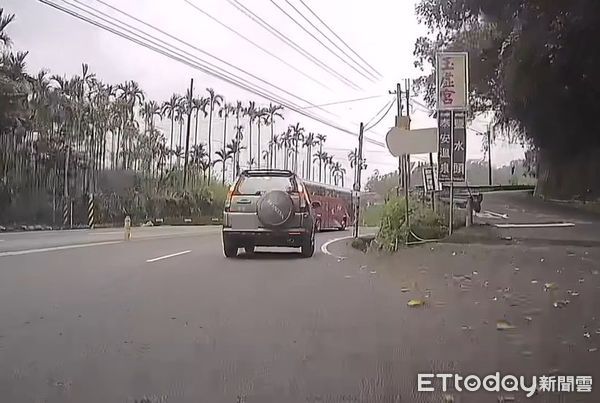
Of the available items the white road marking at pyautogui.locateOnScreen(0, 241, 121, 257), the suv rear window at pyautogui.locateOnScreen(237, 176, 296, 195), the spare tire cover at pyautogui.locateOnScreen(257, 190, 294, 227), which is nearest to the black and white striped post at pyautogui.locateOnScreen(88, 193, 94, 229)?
the white road marking at pyautogui.locateOnScreen(0, 241, 121, 257)

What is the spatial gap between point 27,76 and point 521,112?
147 inches

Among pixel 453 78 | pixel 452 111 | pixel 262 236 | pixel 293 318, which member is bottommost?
pixel 293 318

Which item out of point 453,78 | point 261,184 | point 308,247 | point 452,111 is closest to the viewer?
point 453,78

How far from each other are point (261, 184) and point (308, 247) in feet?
3.32

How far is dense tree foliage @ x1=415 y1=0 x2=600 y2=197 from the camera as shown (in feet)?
15.2

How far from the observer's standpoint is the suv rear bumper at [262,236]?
203 inches

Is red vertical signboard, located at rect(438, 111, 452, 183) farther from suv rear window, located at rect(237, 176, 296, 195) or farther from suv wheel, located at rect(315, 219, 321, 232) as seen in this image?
suv wheel, located at rect(315, 219, 321, 232)

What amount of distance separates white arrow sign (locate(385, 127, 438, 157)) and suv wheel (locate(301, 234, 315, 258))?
1.31 metres

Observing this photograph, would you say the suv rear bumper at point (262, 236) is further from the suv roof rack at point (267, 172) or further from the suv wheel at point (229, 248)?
the suv roof rack at point (267, 172)

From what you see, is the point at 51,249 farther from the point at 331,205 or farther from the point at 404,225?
the point at 404,225

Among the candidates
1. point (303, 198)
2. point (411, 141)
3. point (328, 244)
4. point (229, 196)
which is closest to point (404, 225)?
point (328, 244)

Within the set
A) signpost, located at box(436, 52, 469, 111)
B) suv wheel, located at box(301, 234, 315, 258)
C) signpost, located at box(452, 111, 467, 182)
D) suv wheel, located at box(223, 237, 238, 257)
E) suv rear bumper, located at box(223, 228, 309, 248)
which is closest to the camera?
signpost, located at box(436, 52, 469, 111)

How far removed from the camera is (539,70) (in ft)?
15.9

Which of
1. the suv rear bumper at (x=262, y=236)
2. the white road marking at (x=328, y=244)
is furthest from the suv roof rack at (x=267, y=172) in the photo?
→ the white road marking at (x=328, y=244)
